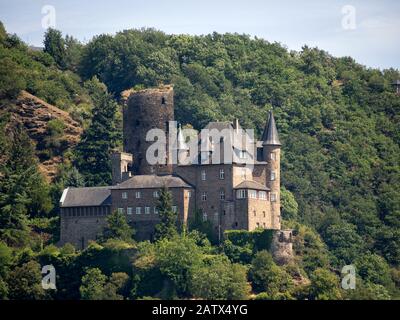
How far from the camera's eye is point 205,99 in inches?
6107

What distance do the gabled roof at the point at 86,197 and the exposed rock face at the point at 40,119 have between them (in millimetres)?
15782

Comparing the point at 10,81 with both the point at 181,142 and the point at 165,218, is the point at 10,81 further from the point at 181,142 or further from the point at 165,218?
the point at 165,218

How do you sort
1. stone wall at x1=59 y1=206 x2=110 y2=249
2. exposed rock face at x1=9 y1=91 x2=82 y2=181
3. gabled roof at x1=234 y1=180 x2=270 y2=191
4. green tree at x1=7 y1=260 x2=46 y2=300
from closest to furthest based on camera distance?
gabled roof at x1=234 y1=180 x2=270 y2=191
green tree at x1=7 y1=260 x2=46 y2=300
stone wall at x1=59 y1=206 x2=110 y2=249
exposed rock face at x1=9 y1=91 x2=82 y2=181

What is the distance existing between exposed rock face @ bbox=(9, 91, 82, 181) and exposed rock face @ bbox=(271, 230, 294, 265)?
87.6ft

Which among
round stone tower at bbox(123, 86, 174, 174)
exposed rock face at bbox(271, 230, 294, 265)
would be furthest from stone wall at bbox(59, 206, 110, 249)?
exposed rock face at bbox(271, 230, 294, 265)

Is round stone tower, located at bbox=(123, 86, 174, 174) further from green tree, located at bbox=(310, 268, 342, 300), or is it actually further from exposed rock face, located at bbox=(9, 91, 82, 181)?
green tree, located at bbox=(310, 268, 342, 300)

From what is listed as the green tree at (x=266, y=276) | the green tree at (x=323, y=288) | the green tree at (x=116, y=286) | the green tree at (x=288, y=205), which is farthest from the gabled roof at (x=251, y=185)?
the green tree at (x=288, y=205)

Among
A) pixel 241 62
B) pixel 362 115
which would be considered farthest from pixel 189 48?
pixel 362 115

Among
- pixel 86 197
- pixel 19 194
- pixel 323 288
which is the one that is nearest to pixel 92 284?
pixel 86 197

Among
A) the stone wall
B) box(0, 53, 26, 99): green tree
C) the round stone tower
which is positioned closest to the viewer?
the stone wall

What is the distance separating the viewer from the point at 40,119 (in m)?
148

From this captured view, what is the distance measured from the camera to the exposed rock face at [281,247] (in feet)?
404

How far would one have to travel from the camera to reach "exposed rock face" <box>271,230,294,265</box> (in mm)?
123125
